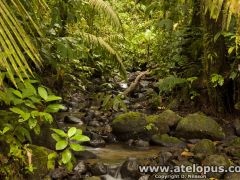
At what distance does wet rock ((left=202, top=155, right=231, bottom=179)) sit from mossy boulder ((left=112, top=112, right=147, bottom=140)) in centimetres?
140

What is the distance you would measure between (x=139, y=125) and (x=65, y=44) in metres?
1.64

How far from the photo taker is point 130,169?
13.2 ft

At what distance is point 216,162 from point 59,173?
5.75 ft

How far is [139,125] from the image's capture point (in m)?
5.32

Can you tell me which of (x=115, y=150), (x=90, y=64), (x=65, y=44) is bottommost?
(x=115, y=150)

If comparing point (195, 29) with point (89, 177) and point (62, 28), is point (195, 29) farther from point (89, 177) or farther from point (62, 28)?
point (89, 177)

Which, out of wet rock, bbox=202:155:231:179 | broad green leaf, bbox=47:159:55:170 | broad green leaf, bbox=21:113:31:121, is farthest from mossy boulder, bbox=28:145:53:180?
wet rock, bbox=202:155:231:179

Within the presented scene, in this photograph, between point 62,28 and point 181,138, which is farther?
point 62,28

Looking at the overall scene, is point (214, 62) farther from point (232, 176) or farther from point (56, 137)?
point (56, 137)

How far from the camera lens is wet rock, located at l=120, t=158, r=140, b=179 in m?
3.99

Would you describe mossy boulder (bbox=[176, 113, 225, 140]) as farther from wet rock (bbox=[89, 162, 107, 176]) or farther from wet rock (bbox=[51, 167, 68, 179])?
wet rock (bbox=[51, 167, 68, 179])

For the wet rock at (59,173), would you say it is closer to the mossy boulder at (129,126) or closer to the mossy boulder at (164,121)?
the mossy boulder at (129,126)

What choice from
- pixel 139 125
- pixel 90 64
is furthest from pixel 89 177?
pixel 90 64

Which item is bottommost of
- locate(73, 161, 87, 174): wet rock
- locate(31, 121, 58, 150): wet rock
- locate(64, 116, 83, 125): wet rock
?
locate(73, 161, 87, 174): wet rock
